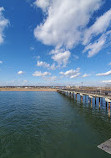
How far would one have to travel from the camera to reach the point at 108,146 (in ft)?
26.7

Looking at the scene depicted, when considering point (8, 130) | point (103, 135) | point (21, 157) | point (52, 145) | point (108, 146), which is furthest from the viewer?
point (8, 130)

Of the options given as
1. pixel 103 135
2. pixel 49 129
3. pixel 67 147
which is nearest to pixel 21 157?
pixel 67 147

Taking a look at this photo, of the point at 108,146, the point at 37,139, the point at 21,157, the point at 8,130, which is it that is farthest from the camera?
the point at 8,130

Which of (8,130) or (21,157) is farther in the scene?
(8,130)

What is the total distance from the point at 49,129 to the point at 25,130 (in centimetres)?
313

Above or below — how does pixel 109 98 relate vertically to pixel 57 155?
above

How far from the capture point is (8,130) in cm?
1172

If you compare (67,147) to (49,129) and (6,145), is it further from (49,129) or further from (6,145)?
(6,145)

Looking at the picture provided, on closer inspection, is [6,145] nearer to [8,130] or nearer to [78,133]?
[8,130]

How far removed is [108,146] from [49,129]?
6818 millimetres

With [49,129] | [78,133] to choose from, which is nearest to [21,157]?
[49,129]

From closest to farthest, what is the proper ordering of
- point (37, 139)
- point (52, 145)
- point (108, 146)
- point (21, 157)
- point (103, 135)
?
point (21, 157) < point (108, 146) < point (52, 145) < point (37, 139) < point (103, 135)

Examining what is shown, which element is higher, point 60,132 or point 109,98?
point 109,98

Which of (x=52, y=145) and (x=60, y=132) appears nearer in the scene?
(x=52, y=145)
